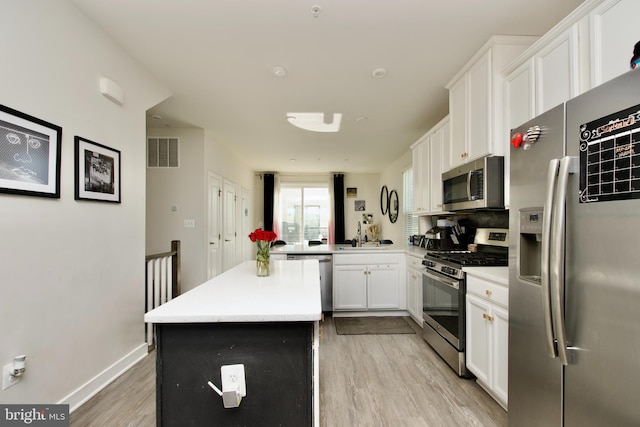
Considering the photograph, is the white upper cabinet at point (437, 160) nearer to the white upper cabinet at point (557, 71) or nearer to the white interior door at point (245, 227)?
the white upper cabinet at point (557, 71)

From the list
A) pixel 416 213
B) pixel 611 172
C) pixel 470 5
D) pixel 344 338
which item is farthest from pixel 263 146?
pixel 611 172

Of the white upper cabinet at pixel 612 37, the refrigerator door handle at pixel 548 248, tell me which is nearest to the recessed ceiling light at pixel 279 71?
the white upper cabinet at pixel 612 37

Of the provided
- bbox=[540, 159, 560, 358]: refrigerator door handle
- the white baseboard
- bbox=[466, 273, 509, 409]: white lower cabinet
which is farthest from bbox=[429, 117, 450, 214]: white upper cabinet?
the white baseboard

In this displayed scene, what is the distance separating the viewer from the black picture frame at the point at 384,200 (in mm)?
6626

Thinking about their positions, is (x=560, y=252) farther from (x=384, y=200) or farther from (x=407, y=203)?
(x=384, y=200)

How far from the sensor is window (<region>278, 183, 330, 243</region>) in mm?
7688

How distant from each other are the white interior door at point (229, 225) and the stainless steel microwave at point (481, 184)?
3806mm

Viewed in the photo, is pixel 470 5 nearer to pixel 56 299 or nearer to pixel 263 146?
pixel 56 299

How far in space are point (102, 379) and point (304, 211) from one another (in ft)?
19.5

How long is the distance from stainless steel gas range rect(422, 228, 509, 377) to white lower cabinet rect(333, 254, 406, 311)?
0.79 meters

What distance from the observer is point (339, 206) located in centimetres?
745

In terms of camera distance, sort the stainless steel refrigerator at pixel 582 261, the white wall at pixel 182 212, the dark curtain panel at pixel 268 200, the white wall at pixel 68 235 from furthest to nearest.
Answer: the dark curtain panel at pixel 268 200 → the white wall at pixel 182 212 → the white wall at pixel 68 235 → the stainless steel refrigerator at pixel 582 261

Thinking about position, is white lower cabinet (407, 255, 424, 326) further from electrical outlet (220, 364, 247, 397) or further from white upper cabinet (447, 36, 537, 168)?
electrical outlet (220, 364, 247, 397)

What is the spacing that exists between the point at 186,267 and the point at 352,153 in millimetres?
3497
